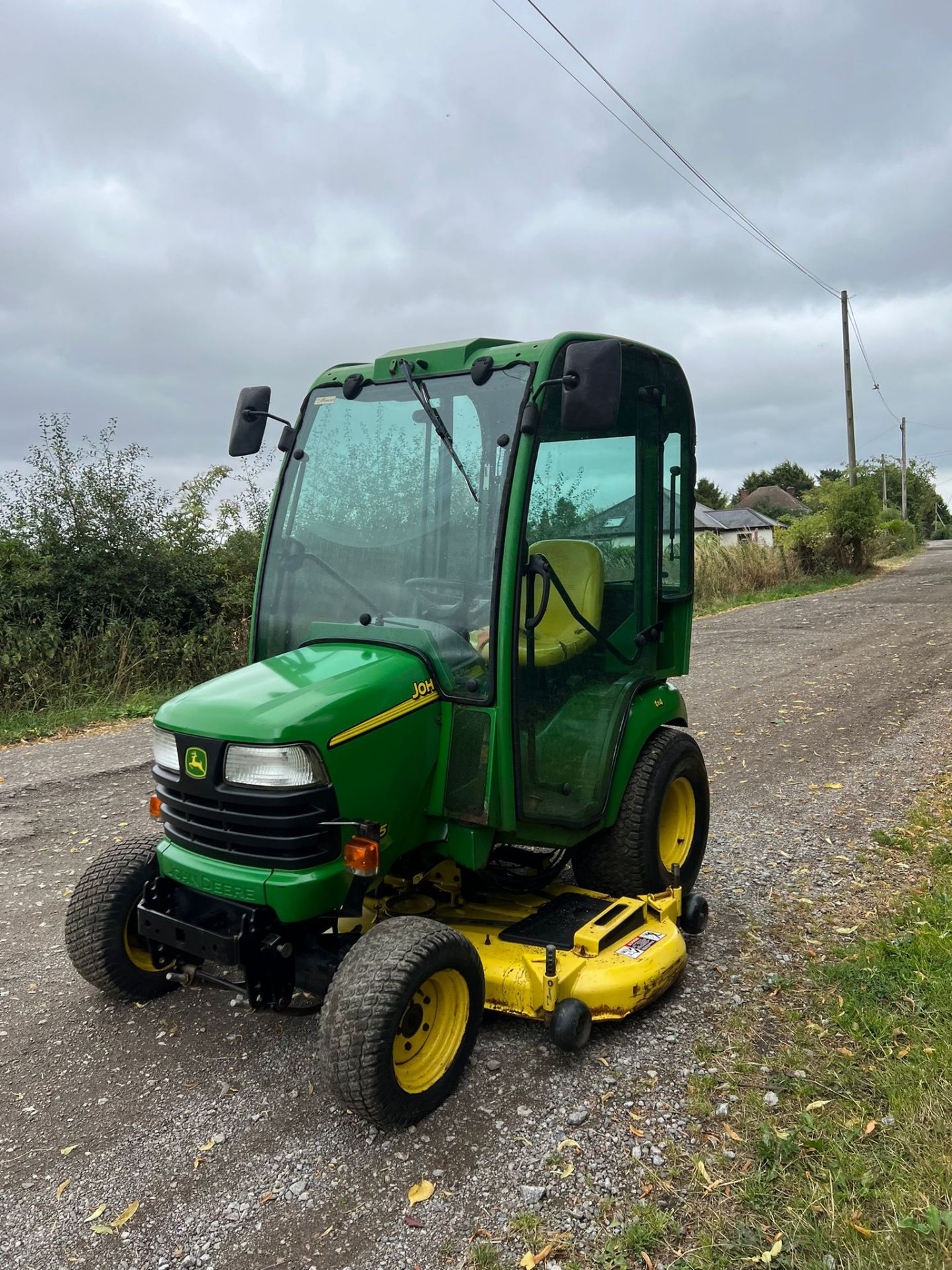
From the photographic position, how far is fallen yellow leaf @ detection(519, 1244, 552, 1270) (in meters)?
2.44

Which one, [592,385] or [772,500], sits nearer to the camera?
[592,385]

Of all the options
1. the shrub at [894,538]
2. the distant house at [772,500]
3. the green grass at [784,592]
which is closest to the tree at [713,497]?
the distant house at [772,500]

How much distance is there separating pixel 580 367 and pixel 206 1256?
2.82 metres

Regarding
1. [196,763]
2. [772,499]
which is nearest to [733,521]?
[772,499]

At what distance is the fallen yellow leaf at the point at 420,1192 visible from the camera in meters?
2.68

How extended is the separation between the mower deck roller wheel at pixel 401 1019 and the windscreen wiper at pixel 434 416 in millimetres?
1573

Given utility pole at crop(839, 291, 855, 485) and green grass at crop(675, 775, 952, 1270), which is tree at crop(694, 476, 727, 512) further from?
green grass at crop(675, 775, 952, 1270)

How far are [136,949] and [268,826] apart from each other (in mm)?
1127

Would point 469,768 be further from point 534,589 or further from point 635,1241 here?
point 635,1241

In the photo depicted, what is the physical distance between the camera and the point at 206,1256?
2.53 meters

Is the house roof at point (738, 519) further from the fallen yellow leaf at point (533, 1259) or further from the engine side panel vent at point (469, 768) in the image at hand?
the fallen yellow leaf at point (533, 1259)

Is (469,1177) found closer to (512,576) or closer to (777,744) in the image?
(512,576)

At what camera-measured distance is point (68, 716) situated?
31.2 feet

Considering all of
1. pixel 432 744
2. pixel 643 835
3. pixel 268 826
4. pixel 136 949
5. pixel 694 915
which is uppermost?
pixel 432 744
